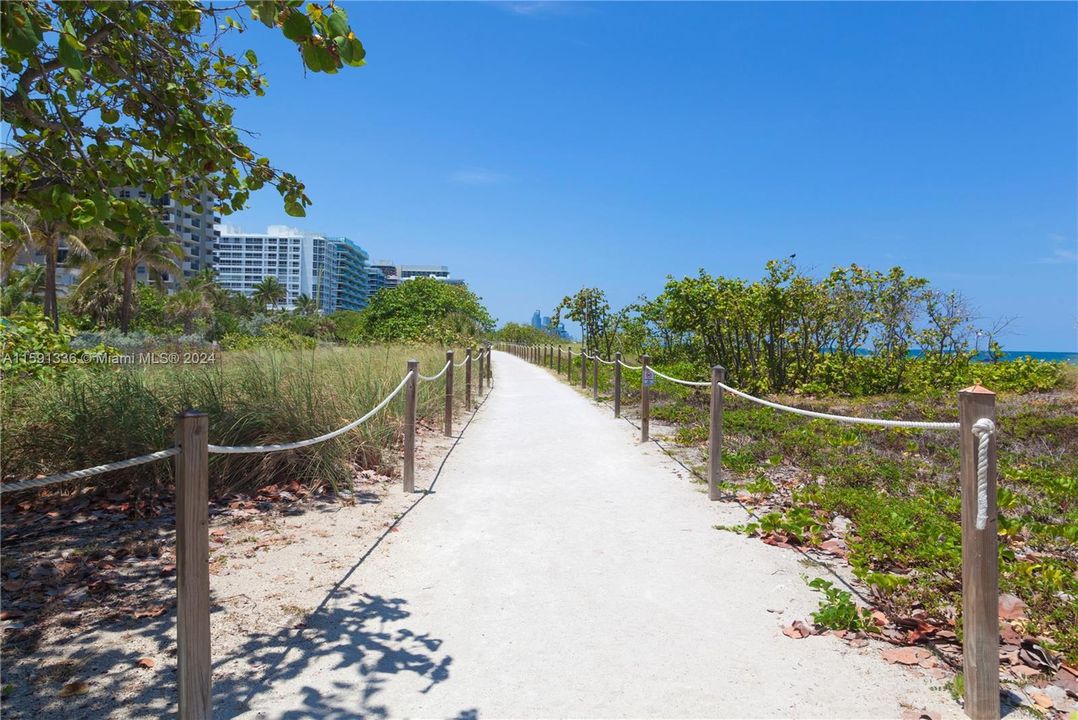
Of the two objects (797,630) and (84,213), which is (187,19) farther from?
(797,630)

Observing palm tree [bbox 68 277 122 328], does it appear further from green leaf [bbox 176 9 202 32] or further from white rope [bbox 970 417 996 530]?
white rope [bbox 970 417 996 530]

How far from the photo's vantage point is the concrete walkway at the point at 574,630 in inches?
115

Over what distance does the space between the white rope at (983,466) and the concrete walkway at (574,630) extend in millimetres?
841

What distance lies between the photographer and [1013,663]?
3.17 metres

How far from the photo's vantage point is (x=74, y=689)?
2.91 meters

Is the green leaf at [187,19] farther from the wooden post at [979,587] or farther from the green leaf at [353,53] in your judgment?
the wooden post at [979,587]

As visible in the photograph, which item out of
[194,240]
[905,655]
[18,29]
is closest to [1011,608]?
[905,655]

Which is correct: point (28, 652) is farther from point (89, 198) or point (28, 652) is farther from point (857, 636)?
point (857, 636)

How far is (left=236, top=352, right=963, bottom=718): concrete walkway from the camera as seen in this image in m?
2.93

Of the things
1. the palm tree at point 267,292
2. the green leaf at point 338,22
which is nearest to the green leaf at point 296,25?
the green leaf at point 338,22

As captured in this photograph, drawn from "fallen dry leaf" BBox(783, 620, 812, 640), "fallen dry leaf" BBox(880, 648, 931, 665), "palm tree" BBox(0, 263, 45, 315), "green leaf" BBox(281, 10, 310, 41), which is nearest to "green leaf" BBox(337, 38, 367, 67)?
"green leaf" BBox(281, 10, 310, 41)

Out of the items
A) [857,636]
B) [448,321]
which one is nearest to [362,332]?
[448,321]

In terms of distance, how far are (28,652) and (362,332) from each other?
31747 millimetres

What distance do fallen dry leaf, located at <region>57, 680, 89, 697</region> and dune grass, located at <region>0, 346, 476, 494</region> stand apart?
3.17 m
